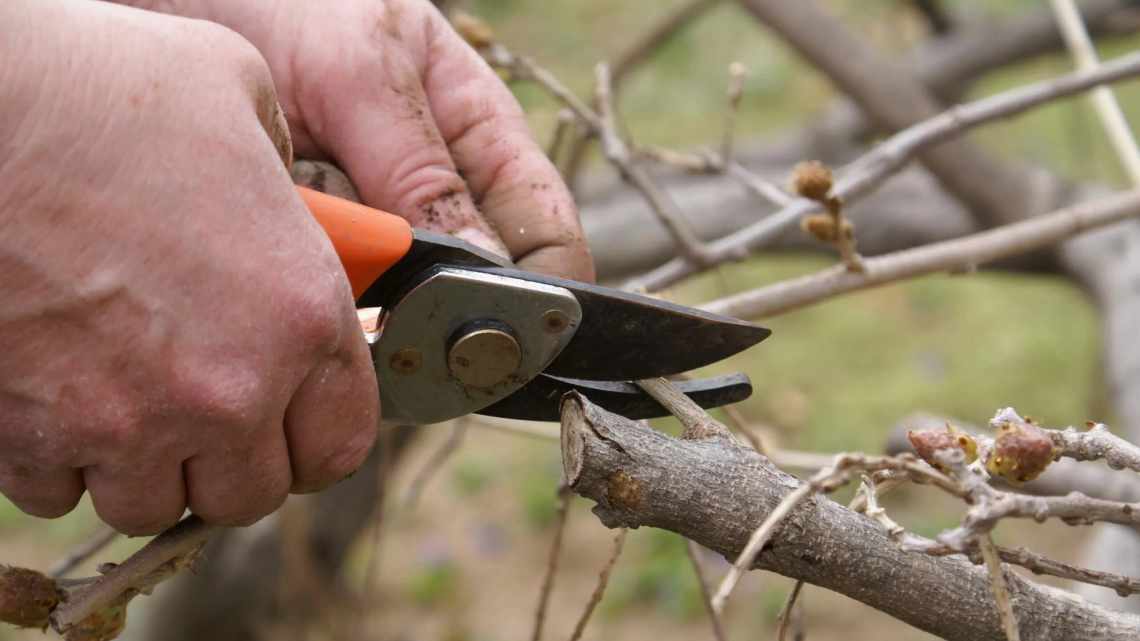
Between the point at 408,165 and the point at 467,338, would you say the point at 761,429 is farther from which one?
the point at 467,338

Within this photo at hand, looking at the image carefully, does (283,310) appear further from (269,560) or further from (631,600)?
(631,600)

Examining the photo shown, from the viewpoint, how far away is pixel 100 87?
1015 millimetres

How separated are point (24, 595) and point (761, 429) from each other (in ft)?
9.52

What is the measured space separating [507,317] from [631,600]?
2800 millimetres

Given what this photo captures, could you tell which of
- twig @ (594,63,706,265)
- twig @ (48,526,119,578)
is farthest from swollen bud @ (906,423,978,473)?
twig @ (48,526,119,578)

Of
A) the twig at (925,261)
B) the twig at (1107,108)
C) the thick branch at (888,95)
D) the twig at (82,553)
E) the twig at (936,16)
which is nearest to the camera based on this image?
the twig at (925,261)

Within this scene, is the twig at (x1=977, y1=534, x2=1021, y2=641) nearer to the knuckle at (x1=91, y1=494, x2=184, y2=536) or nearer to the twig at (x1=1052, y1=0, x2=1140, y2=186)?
the knuckle at (x1=91, y1=494, x2=184, y2=536)

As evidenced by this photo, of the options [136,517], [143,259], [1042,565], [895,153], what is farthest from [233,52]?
[895,153]

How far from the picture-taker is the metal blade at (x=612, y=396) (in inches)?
50.5

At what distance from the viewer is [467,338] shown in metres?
1.23

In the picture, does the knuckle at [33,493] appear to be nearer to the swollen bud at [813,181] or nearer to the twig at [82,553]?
the twig at [82,553]

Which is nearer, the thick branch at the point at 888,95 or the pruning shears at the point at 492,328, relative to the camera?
the pruning shears at the point at 492,328

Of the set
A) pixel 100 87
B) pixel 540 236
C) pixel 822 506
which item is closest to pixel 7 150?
pixel 100 87

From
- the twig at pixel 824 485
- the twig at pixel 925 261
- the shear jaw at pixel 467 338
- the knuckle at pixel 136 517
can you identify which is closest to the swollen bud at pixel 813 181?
the twig at pixel 925 261
